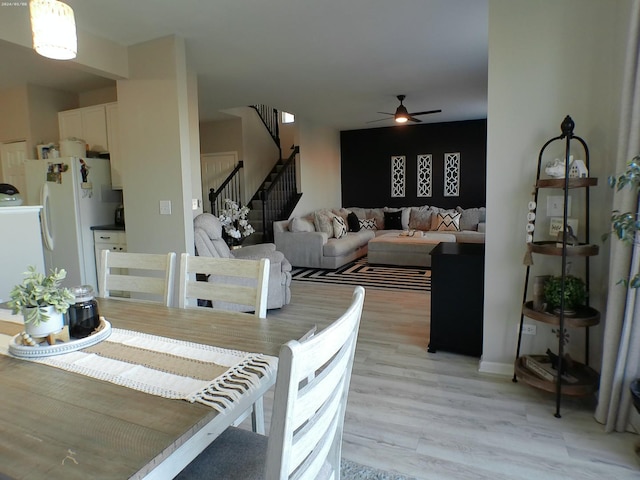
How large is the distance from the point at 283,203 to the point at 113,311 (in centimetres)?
615

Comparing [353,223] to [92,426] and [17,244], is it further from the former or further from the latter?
[92,426]

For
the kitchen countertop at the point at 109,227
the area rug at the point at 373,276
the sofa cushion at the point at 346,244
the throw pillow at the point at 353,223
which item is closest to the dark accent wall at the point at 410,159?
the throw pillow at the point at 353,223

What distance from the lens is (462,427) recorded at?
207cm

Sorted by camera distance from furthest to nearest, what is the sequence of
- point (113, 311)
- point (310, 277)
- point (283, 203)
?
point (283, 203) < point (310, 277) < point (113, 311)

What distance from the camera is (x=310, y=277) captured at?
5809mm

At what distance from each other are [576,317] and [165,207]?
3271mm

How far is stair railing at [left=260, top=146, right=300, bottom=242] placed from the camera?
24.2 ft

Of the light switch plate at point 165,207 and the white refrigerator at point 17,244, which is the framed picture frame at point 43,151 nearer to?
the white refrigerator at point 17,244

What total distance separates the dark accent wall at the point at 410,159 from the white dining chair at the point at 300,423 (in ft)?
26.4

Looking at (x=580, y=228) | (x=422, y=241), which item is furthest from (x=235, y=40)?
(x=422, y=241)

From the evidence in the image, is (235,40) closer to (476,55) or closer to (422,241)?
(476,55)

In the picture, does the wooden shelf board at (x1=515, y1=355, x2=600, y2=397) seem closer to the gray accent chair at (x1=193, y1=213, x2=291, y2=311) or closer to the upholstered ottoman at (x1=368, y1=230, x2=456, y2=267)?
the gray accent chair at (x1=193, y1=213, x2=291, y2=311)

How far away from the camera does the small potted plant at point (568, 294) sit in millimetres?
2209

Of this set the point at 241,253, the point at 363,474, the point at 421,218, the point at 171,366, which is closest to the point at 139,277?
the point at 171,366
